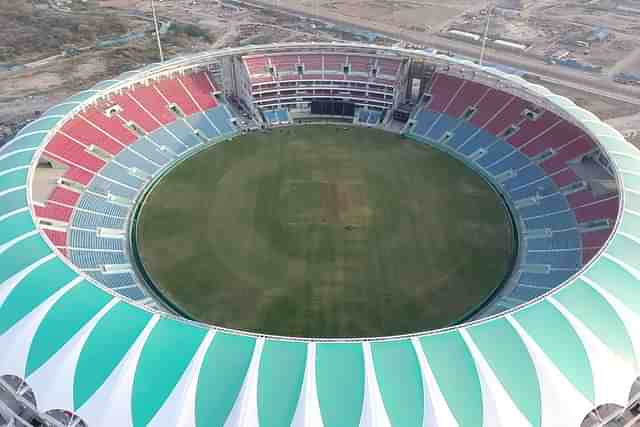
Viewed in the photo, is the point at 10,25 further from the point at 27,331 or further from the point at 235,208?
the point at 27,331

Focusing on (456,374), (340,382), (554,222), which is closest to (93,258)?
(340,382)

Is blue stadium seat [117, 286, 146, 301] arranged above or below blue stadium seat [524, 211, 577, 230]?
below

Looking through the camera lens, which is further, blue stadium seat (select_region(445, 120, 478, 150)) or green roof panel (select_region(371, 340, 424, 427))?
blue stadium seat (select_region(445, 120, 478, 150))

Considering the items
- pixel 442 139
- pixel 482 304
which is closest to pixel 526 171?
pixel 442 139

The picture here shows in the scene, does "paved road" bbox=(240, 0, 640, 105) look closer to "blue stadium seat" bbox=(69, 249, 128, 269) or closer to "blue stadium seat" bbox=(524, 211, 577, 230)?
"blue stadium seat" bbox=(524, 211, 577, 230)

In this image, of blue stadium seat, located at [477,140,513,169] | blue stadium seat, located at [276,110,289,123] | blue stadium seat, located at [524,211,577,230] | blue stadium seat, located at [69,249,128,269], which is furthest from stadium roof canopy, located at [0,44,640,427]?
blue stadium seat, located at [276,110,289,123]

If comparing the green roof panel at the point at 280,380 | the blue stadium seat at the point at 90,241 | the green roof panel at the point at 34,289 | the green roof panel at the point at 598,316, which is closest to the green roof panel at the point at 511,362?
the green roof panel at the point at 598,316

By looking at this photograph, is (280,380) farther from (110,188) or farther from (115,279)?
(110,188)
